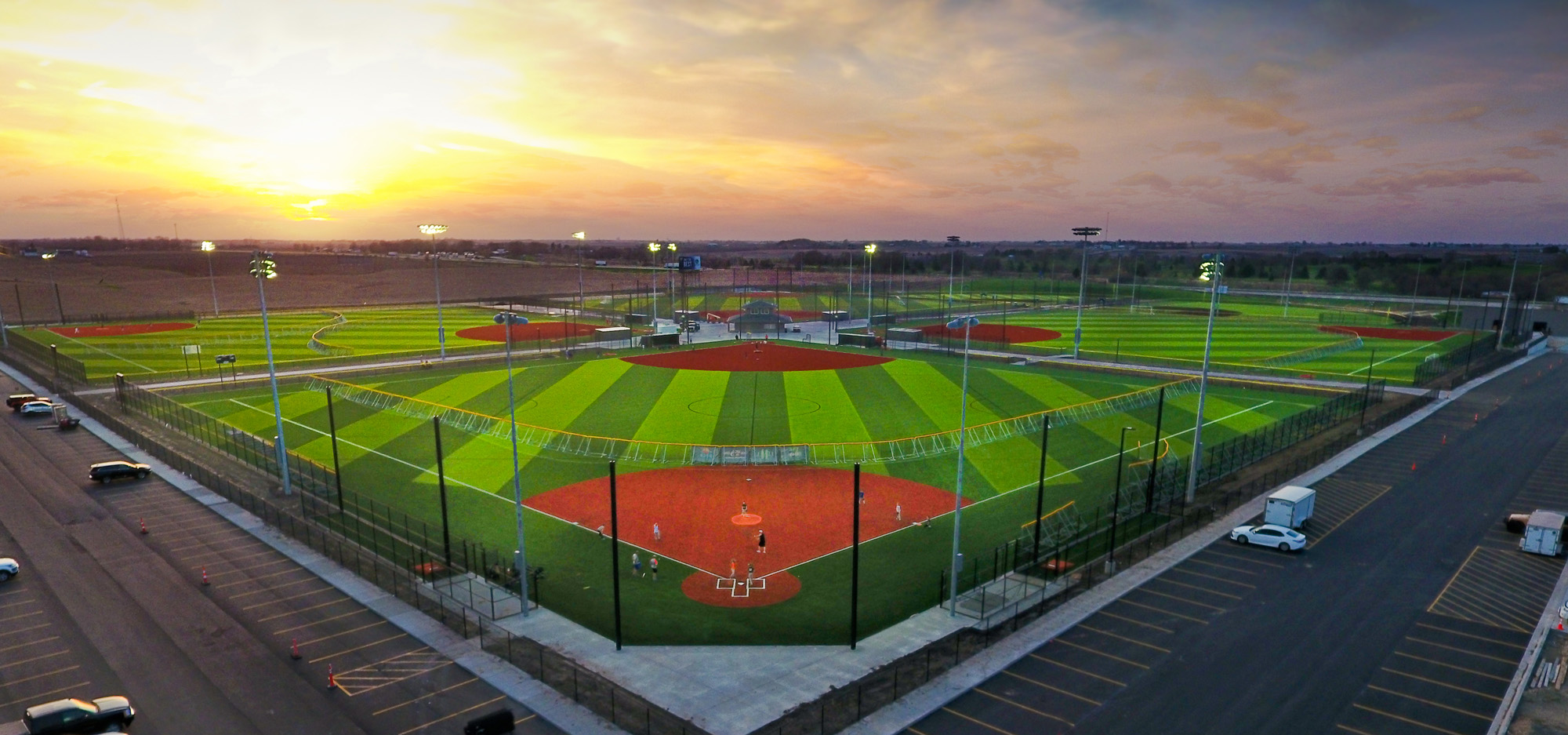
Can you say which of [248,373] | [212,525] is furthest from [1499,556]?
[248,373]

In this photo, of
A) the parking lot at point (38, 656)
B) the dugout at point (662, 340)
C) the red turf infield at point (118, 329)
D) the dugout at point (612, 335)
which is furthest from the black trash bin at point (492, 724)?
the red turf infield at point (118, 329)

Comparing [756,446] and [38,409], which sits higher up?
[756,446]

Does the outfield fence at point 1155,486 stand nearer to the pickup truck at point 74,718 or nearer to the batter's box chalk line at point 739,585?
the batter's box chalk line at point 739,585

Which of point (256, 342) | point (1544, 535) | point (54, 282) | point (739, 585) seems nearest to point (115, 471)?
point (739, 585)

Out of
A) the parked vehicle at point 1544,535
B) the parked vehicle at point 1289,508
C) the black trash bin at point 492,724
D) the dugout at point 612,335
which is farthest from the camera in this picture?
the dugout at point 612,335

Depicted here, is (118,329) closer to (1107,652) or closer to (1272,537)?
(1107,652)
